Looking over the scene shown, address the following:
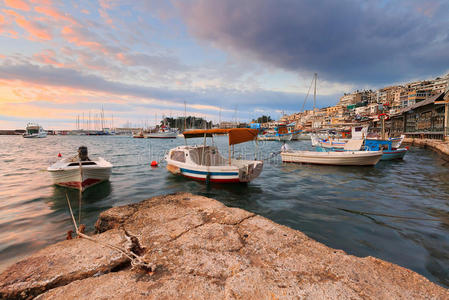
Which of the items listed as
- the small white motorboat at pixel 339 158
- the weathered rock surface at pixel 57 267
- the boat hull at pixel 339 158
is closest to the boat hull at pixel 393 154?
the small white motorboat at pixel 339 158

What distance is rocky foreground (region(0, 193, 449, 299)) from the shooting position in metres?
2.36

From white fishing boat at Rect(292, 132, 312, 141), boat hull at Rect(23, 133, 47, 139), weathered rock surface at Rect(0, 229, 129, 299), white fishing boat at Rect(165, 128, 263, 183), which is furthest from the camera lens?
boat hull at Rect(23, 133, 47, 139)

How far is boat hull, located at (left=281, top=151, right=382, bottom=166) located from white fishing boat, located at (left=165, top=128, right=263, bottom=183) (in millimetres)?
9639

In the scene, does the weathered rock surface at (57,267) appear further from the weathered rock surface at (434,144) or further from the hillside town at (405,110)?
the weathered rock surface at (434,144)

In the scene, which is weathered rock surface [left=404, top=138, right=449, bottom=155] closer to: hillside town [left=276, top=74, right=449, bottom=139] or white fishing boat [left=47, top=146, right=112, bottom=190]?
hillside town [left=276, top=74, right=449, bottom=139]

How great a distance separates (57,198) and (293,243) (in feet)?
36.2

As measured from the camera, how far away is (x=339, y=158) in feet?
58.0

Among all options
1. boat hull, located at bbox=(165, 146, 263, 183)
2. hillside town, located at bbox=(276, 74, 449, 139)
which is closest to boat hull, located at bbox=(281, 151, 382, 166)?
boat hull, located at bbox=(165, 146, 263, 183)

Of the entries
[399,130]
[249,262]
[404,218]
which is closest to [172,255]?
[249,262]

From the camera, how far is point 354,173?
1534 centimetres

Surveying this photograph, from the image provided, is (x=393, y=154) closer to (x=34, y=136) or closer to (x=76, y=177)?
(x=76, y=177)

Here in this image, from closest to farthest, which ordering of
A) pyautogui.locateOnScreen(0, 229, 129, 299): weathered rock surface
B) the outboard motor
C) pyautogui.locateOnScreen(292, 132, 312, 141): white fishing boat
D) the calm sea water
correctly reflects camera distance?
pyautogui.locateOnScreen(0, 229, 129, 299): weathered rock surface → the calm sea water → the outboard motor → pyautogui.locateOnScreen(292, 132, 312, 141): white fishing boat

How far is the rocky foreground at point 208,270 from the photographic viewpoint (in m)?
2.36

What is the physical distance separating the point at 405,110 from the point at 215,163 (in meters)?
52.7
